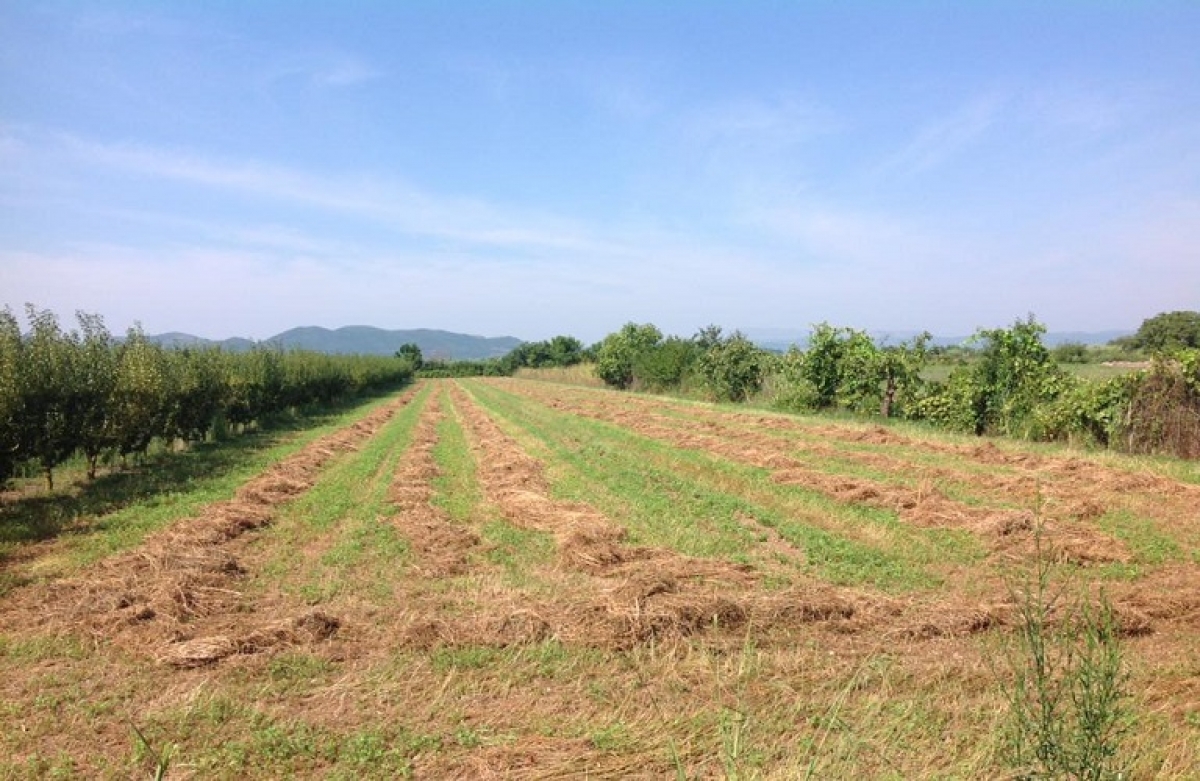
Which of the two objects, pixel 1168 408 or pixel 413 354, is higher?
pixel 413 354

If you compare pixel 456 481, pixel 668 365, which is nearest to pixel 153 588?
pixel 456 481

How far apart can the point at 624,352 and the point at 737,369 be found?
20811mm

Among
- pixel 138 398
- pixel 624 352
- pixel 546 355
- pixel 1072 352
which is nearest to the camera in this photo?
pixel 138 398

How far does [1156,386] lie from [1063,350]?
36.9 m

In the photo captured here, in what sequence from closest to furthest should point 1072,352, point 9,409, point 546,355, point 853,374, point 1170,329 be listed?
point 9,409, point 853,374, point 1170,329, point 1072,352, point 546,355

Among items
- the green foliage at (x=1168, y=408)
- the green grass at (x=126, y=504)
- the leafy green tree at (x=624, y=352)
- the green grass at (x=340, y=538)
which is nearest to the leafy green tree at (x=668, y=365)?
the leafy green tree at (x=624, y=352)

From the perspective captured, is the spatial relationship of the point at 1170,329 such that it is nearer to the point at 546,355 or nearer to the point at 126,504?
the point at 126,504

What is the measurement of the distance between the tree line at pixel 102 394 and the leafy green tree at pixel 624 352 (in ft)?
102

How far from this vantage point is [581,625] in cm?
600

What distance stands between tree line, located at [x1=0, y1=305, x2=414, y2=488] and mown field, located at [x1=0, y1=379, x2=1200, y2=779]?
1633 millimetres

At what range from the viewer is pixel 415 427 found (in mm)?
24109

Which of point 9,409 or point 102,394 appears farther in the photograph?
point 102,394

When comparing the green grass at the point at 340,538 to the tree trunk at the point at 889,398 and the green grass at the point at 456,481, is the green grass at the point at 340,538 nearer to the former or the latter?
the green grass at the point at 456,481

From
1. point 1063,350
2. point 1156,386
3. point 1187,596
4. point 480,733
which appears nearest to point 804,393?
point 1156,386
